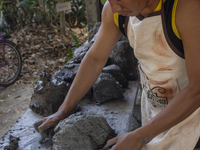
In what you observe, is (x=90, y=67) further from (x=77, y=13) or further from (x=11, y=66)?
(x=77, y=13)

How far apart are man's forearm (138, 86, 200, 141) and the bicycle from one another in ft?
Result: 14.4

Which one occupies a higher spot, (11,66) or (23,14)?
(23,14)

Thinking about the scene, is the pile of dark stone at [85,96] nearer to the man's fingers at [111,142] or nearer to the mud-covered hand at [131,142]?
the man's fingers at [111,142]

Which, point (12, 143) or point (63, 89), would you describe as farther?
point (63, 89)

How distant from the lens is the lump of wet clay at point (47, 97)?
1.90m

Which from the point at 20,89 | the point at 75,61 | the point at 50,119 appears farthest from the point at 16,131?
the point at 20,89

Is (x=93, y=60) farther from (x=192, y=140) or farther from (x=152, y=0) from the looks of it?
(x=192, y=140)

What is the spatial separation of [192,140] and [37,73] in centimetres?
470

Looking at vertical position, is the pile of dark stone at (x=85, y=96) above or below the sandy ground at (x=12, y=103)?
above

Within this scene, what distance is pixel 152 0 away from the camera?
3.82 feet

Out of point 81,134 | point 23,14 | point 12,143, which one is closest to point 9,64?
point 23,14

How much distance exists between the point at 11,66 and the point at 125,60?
12.7 ft

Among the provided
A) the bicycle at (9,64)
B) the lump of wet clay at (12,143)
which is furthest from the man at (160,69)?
the bicycle at (9,64)

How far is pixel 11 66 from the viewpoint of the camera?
538cm
